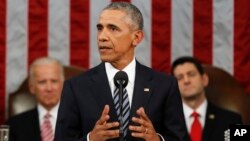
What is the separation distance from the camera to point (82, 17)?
18.1 ft

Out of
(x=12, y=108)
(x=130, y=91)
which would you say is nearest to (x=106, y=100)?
(x=130, y=91)

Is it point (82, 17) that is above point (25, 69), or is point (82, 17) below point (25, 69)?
above

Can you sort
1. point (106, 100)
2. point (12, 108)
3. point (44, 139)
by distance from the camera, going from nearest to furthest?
1. point (106, 100)
2. point (44, 139)
3. point (12, 108)

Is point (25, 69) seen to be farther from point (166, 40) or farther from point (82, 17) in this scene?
point (166, 40)

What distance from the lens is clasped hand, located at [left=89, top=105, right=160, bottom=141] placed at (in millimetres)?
2816

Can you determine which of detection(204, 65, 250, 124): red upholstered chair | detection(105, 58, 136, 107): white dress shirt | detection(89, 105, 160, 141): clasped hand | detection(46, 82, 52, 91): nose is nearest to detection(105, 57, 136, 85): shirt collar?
detection(105, 58, 136, 107): white dress shirt

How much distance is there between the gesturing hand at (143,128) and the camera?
2.85 m

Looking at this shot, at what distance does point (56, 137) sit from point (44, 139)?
1860 mm

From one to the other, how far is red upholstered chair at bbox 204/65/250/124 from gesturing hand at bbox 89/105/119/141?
2.53 meters

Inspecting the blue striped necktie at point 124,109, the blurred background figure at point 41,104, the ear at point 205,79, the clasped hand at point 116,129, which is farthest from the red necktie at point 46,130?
the clasped hand at point 116,129

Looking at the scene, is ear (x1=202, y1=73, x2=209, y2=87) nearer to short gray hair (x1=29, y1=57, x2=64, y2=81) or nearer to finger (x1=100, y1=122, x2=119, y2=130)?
short gray hair (x1=29, y1=57, x2=64, y2=81)

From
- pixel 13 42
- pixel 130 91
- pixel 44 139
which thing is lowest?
pixel 44 139

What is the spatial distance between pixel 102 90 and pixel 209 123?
207 centimetres

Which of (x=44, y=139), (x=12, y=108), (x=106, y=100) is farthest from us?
(x=12, y=108)
